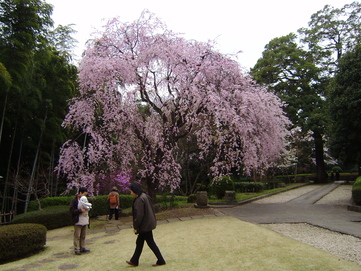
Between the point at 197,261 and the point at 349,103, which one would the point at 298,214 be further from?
the point at 197,261

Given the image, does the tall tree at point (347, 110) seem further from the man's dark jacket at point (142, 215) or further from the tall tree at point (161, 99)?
the man's dark jacket at point (142, 215)

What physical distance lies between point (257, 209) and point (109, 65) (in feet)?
25.5

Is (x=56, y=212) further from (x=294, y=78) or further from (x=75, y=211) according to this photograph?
(x=294, y=78)

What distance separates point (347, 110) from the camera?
39.2 feet

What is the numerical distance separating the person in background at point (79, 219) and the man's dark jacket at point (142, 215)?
1890 millimetres

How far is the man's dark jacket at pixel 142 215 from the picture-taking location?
15.6 ft

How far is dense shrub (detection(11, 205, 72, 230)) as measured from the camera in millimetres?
9860

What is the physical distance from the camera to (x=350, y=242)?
20.2 ft

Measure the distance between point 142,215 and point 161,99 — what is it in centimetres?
723

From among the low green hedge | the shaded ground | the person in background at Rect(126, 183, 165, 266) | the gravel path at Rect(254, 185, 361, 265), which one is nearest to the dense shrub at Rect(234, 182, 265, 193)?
the low green hedge

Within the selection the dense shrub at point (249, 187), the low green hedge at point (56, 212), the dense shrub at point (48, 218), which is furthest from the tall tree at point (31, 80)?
the dense shrub at point (249, 187)

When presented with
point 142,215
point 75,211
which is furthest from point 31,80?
point 142,215

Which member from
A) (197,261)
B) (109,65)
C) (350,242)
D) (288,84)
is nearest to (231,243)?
(197,261)

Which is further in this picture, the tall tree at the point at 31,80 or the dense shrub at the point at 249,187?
the dense shrub at the point at 249,187
